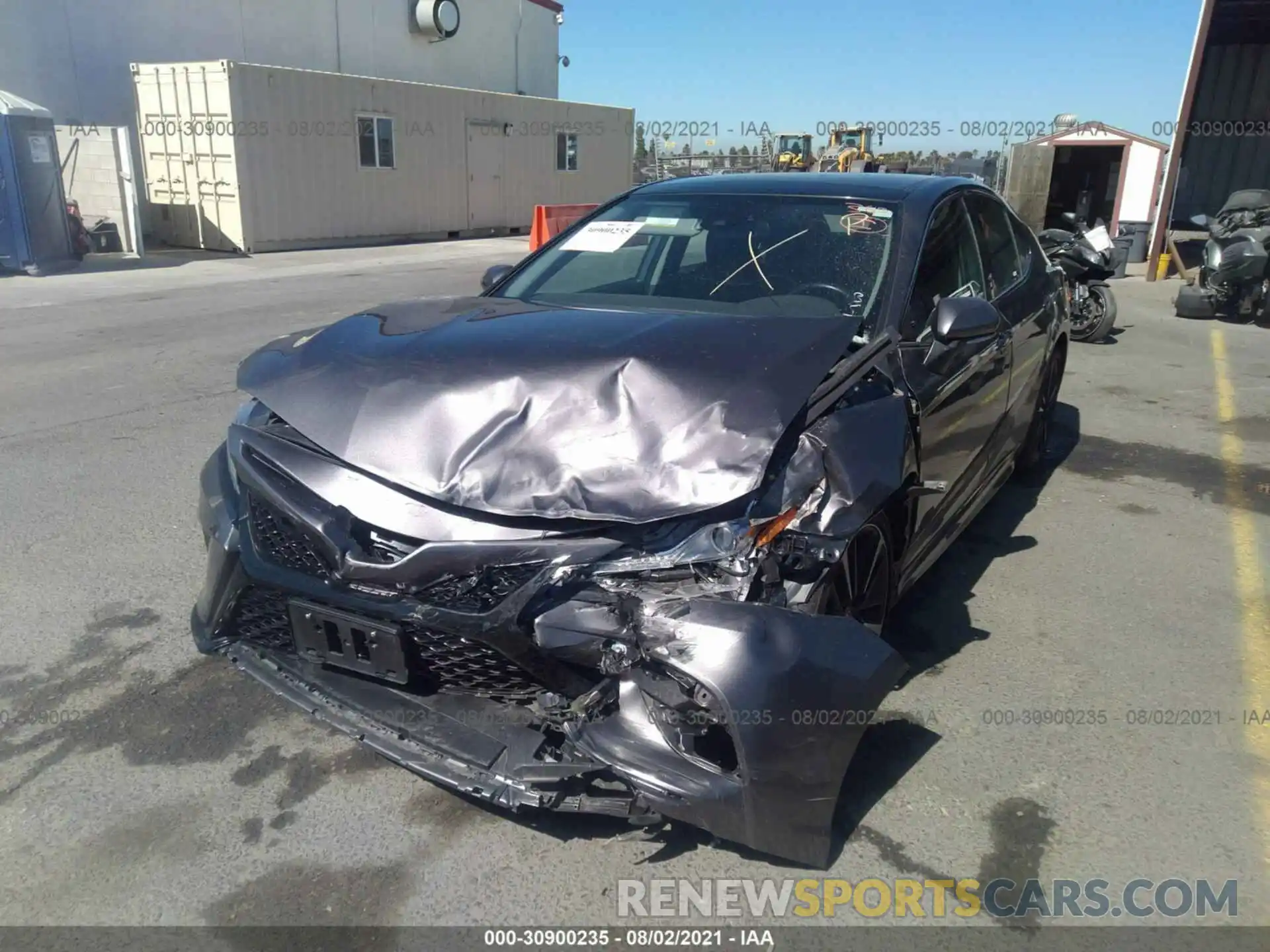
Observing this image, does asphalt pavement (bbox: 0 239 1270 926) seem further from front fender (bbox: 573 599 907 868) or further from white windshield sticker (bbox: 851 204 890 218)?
white windshield sticker (bbox: 851 204 890 218)

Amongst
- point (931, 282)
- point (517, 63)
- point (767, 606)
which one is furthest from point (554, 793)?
point (517, 63)

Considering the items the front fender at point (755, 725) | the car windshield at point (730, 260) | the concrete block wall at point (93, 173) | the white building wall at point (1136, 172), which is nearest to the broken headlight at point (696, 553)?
the front fender at point (755, 725)

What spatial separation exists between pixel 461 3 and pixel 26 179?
14801 millimetres

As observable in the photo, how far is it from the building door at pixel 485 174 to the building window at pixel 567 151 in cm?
229

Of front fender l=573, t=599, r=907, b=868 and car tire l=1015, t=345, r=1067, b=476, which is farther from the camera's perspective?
car tire l=1015, t=345, r=1067, b=476

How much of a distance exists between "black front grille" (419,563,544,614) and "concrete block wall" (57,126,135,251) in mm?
16604

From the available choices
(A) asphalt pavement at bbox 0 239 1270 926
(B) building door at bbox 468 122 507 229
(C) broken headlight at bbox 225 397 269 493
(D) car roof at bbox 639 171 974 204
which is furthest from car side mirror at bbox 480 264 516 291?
(B) building door at bbox 468 122 507 229

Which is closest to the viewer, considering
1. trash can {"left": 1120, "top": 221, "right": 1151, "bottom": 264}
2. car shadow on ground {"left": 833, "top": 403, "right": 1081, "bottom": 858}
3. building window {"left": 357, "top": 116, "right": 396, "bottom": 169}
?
car shadow on ground {"left": 833, "top": 403, "right": 1081, "bottom": 858}

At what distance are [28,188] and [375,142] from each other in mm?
7218

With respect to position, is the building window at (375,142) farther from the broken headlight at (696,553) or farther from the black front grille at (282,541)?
the broken headlight at (696,553)

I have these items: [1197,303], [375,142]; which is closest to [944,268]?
[1197,303]

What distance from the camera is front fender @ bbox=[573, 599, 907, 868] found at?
Result: 2225mm

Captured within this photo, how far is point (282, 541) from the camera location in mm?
2682

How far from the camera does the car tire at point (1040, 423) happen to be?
543cm
